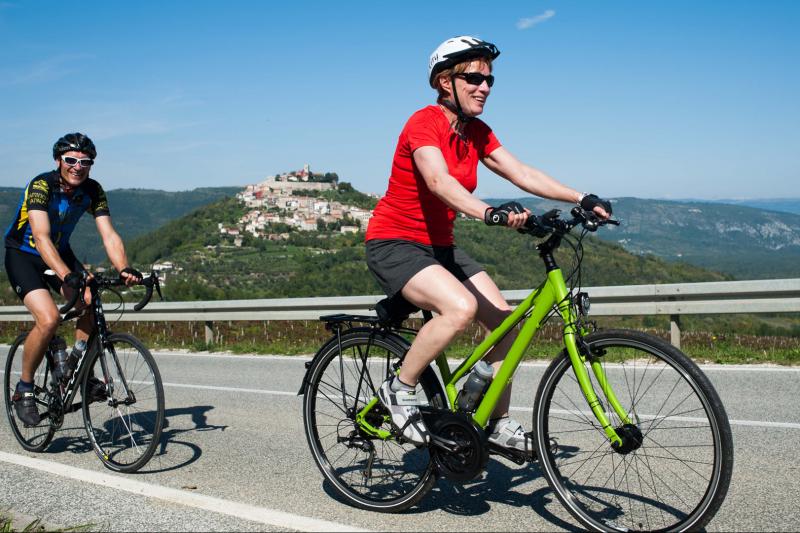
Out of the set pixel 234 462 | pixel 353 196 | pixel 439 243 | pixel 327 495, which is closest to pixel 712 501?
pixel 439 243

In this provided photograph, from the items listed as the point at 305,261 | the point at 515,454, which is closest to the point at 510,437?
the point at 515,454

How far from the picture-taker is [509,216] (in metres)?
3.60

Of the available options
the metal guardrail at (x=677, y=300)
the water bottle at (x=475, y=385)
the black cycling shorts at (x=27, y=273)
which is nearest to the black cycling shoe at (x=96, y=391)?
the black cycling shorts at (x=27, y=273)

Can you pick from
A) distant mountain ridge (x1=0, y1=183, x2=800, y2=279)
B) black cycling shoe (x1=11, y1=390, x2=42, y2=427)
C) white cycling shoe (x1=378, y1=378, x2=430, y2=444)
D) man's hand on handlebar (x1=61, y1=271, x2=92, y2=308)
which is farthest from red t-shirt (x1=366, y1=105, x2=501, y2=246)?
distant mountain ridge (x1=0, y1=183, x2=800, y2=279)

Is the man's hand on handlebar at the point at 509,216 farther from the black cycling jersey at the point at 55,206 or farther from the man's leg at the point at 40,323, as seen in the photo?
the man's leg at the point at 40,323

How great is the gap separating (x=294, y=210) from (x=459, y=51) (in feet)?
249

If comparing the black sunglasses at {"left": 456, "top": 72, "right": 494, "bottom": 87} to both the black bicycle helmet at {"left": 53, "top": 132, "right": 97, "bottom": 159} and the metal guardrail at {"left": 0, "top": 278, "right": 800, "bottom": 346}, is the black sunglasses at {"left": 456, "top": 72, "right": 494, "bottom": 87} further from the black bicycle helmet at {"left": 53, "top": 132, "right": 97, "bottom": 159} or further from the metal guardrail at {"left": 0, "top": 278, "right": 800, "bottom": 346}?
the metal guardrail at {"left": 0, "top": 278, "right": 800, "bottom": 346}

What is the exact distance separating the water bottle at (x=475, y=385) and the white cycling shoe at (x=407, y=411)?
23cm

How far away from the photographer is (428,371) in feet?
13.8

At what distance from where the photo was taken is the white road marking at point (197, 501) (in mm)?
3902

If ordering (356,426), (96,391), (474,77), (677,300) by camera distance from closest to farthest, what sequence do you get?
(474,77)
(356,426)
(96,391)
(677,300)

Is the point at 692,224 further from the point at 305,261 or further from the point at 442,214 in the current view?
the point at 442,214

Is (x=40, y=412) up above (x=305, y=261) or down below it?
above

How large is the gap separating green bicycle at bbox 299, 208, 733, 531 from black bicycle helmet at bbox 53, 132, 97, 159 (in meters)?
2.46
